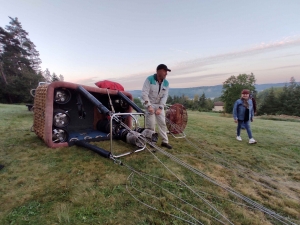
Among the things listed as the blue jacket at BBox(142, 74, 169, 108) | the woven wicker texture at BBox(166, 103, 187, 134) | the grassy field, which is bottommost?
the grassy field

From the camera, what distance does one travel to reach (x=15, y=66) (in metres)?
32.5

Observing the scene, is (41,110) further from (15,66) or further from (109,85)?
(15,66)

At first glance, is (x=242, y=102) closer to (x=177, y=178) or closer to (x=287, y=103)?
(x=177, y=178)

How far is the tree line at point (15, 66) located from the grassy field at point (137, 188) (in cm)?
3291

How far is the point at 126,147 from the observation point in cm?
370

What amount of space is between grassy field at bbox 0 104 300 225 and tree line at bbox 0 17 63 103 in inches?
1296

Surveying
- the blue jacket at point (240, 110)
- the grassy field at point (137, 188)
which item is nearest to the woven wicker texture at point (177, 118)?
the blue jacket at point (240, 110)

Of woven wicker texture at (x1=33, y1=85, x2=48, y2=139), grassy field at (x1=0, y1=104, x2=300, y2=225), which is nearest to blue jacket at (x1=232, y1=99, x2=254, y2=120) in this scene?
grassy field at (x1=0, y1=104, x2=300, y2=225)

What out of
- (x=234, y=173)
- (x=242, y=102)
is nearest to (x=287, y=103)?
(x=242, y=102)

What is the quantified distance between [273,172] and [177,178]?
191cm

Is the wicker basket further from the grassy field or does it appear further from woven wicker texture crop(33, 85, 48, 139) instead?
the grassy field

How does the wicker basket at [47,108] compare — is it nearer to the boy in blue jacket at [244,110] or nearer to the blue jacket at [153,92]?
the blue jacket at [153,92]

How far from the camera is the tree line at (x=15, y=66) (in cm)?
2919

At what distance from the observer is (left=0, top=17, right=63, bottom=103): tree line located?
29.2 meters
